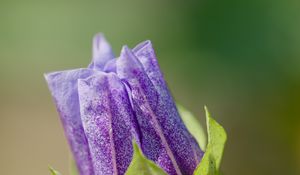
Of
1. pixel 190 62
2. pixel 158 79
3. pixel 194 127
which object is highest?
pixel 158 79

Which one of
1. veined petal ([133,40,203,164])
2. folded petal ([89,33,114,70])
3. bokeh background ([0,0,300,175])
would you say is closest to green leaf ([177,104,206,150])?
veined petal ([133,40,203,164])

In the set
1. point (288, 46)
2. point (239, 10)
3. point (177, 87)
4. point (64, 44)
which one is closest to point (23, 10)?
point (64, 44)

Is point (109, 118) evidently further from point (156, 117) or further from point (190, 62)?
point (190, 62)

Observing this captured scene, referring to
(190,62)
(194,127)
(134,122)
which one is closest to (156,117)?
(134,122)

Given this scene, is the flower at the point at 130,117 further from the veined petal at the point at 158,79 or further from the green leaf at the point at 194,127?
the green leaf at the point at 194,127

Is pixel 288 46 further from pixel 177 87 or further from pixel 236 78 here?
pixel 177 87

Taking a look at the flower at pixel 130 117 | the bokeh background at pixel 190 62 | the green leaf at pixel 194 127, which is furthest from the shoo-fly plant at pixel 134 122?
the bokeh background at pixel 190 62
